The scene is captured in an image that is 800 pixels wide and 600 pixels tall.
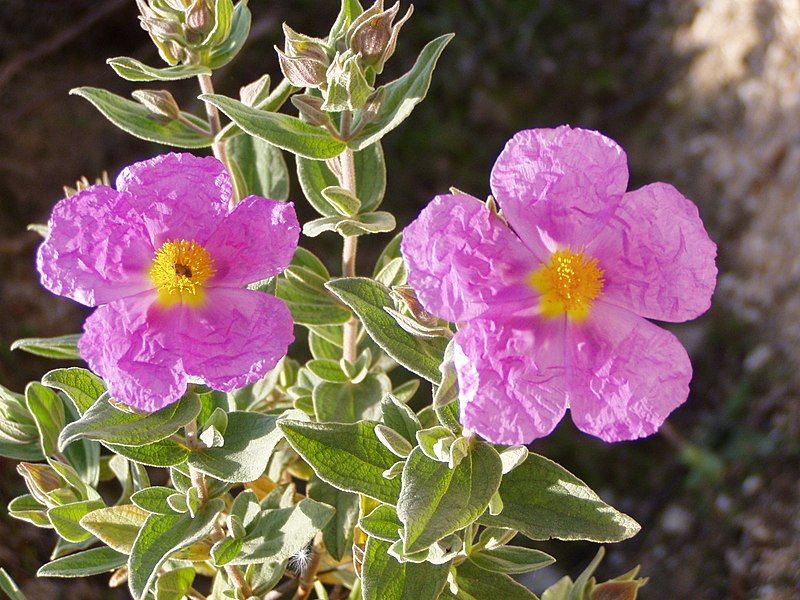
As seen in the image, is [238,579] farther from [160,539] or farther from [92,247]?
[92,247]

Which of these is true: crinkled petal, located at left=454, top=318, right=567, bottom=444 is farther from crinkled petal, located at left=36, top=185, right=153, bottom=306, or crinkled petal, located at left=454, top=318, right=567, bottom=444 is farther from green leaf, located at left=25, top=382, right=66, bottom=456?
green leaf, located at left=25, top=382, right=66, bottom=456

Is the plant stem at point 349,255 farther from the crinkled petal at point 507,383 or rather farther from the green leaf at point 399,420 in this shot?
the crinkled petal at point 507,383

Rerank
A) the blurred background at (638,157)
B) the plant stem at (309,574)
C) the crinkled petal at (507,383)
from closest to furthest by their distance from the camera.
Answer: the crinkled petal at (507,383)
the plant stem at (309,574)
the blurred background at (638,157)

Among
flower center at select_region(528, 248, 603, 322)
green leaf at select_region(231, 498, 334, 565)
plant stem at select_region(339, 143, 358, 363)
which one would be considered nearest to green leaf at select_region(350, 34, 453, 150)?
plant stem at select_region(339, 143, 358, 363)

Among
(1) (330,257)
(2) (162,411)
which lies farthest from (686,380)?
(1) (330,257)

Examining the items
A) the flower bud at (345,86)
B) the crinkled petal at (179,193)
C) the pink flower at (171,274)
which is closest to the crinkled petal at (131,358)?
the pink flower at (171,274)
